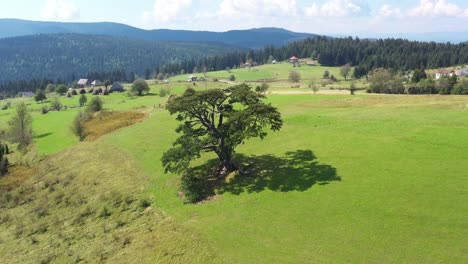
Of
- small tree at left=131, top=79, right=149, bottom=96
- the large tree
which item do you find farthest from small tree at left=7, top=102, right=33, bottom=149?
small tree at left=131, top=79, right=149, bottom=96

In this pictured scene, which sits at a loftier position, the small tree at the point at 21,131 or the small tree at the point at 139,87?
the small tree at the point at 139,87

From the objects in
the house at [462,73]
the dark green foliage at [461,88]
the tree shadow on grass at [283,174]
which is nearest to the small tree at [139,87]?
the dark green foliage at [461,88]

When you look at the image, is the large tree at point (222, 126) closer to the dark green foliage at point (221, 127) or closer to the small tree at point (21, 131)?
the dark green foliage at point (221, 127)

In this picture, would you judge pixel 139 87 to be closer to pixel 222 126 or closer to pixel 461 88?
pixel 461 88

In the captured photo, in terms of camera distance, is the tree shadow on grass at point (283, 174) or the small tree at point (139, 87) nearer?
the tree shadow on grass at point (283, 174)

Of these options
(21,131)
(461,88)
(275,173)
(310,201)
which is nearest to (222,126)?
(275,173)

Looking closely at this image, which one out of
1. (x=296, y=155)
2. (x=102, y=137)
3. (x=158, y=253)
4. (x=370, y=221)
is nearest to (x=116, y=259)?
(x=158, y=253)

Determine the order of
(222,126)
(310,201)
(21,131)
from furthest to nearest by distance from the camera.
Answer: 1. (21,131)
2. (222,126)
3. (310,201)
